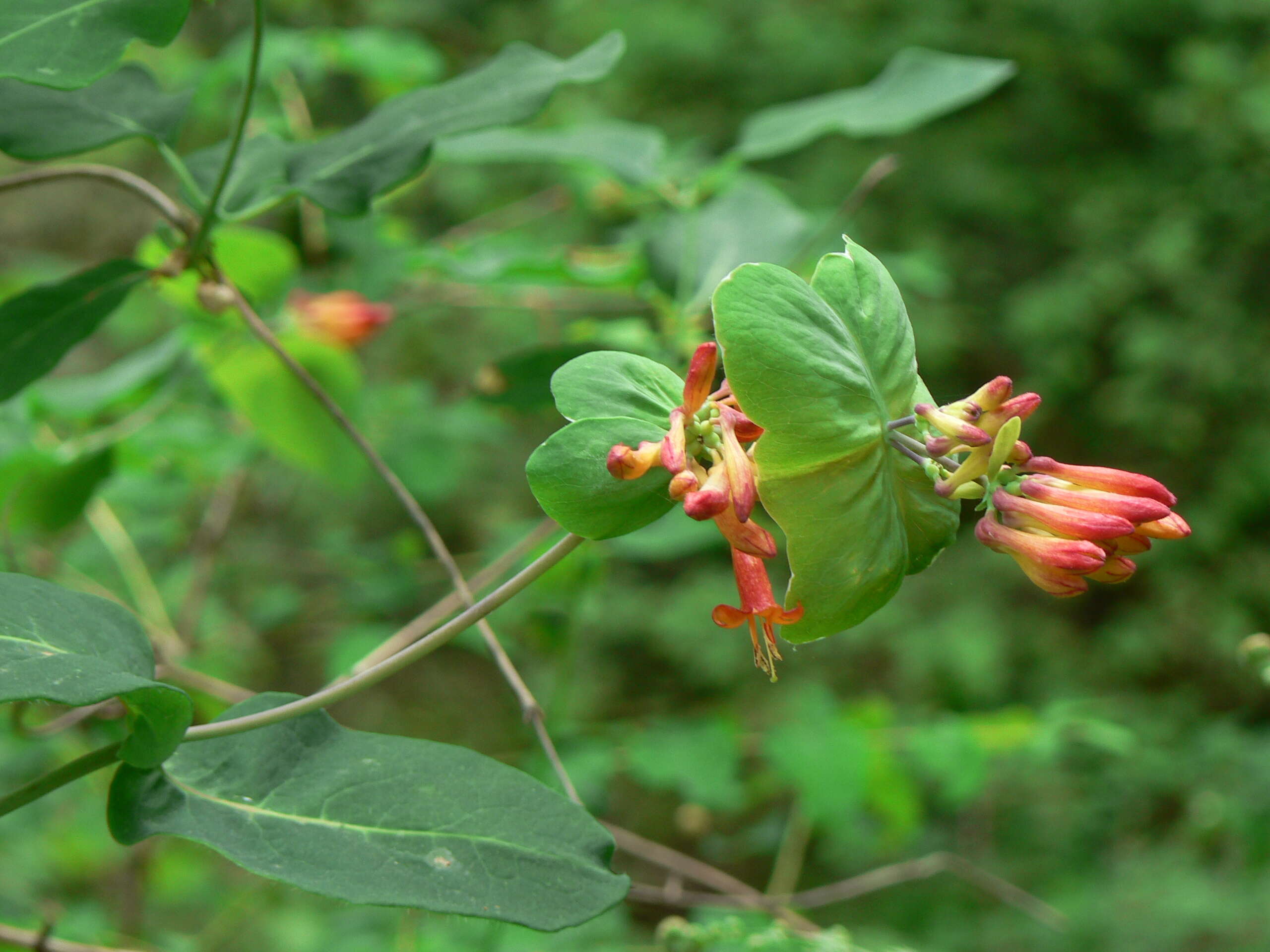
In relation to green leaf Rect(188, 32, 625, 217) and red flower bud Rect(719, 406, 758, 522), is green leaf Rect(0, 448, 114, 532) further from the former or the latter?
red flower bud Rect(719, 406, 758, 522)

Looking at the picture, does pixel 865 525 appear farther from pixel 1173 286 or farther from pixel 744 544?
pixel 1173 286

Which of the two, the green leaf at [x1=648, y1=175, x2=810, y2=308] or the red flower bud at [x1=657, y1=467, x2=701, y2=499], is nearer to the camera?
the red flower bud at [x1=657, y1=467, x2=701, y2=499]

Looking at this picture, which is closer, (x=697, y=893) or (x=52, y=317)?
(x=52, y=317)

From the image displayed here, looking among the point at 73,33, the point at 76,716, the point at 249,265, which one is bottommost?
the point at 76,716

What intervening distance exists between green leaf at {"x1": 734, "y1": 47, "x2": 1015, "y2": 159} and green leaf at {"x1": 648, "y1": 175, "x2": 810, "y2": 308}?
5cm

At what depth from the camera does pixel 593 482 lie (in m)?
0.32

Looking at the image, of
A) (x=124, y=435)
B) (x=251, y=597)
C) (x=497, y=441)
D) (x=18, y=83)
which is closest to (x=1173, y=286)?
(x=497, y=441)

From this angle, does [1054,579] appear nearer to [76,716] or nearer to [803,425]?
[803,425]

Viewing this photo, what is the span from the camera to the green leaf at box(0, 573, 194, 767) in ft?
0.89

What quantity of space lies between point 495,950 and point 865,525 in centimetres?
57

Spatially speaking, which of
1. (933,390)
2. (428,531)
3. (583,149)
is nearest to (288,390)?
(583,149)

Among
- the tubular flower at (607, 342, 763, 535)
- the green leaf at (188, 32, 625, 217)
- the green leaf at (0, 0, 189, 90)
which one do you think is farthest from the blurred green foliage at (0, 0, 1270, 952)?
the tubular flower at (607, 342, 763, 535)

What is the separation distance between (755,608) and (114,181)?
0.37 m

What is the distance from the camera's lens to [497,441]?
154cm
